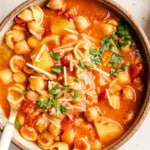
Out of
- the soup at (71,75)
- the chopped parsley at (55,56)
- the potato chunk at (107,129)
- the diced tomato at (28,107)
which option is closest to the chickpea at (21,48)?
the soup at (71,75)

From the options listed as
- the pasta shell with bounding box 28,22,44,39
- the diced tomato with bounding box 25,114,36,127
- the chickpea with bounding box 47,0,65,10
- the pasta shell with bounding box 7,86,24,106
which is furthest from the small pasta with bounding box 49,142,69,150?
the chickpea with bounding box 47,0,65,10

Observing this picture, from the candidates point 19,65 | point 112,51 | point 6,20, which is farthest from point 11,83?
point 112,51

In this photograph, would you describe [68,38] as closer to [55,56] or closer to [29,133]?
[55,56]

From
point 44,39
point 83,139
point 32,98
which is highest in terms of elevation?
point 44,39

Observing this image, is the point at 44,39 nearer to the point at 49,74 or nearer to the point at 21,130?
the point at 49,74

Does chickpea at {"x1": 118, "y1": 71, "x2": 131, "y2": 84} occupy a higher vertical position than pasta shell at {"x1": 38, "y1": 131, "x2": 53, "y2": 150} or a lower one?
higher

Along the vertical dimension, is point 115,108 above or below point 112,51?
below

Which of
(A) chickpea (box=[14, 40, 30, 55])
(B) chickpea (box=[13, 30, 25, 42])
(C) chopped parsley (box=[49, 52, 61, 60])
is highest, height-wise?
(B) chickpea (box=[13, 30, 25, 42])

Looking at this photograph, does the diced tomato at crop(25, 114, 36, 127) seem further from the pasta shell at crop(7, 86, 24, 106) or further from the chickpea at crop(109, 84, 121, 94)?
the chickpea at crop(109, 84, 121, 94)
